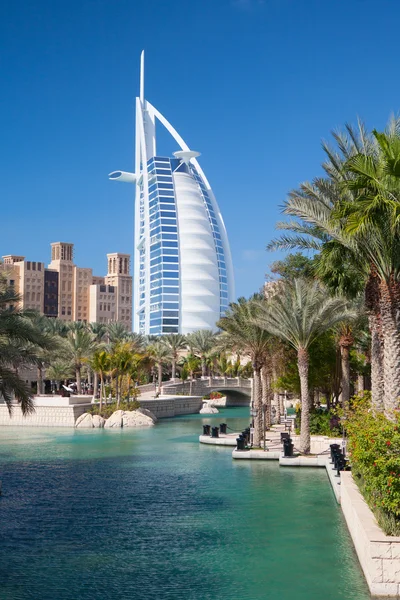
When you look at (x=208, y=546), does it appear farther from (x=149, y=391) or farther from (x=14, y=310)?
(x=149, y=391)

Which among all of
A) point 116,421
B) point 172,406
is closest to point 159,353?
point 172,406

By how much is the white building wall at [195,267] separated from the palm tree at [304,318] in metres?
110

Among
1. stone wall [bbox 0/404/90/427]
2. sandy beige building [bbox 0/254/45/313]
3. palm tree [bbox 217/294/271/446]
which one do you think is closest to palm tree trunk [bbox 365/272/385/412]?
palm tree [bbox 217/294/271/446]

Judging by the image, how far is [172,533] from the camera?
16094 mm

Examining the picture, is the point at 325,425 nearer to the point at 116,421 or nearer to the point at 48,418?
the point at 116,421

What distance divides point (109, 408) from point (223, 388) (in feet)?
106

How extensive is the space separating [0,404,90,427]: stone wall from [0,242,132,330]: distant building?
12549 cm

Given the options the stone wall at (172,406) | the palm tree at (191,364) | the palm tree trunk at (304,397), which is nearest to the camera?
the palm tree trunk at (304,397)

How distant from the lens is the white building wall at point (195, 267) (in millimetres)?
138125

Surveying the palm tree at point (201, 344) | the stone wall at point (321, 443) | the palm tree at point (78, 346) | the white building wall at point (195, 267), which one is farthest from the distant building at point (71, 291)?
the stone wall at point (321, 443)

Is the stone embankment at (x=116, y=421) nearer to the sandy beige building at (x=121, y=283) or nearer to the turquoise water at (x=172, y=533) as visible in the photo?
the turquoise water at (x=172, y=533)

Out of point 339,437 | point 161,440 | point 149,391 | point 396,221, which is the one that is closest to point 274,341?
point 339,437

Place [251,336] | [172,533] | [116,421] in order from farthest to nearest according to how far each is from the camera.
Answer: [116,421] → [251,336] → [172,533]

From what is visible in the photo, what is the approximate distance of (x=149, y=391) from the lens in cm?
6925
